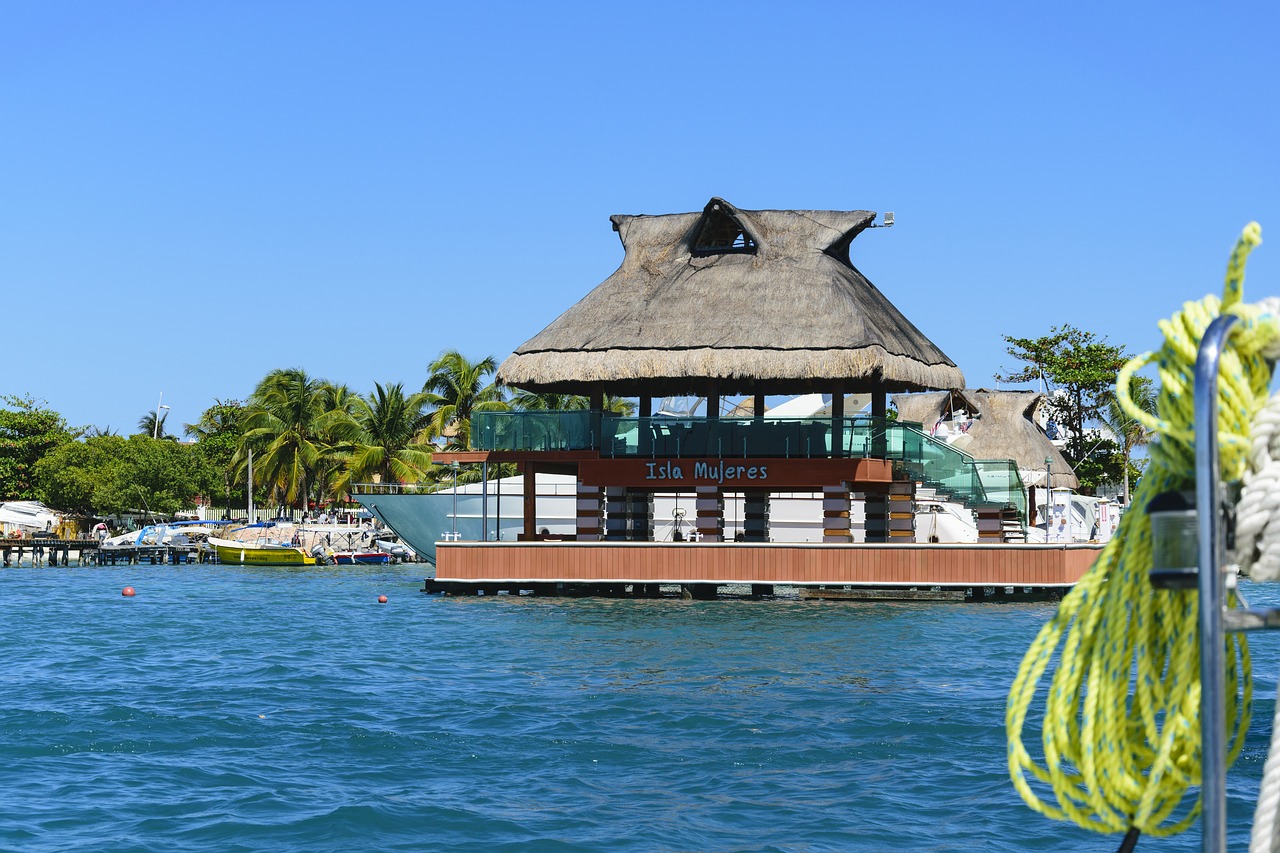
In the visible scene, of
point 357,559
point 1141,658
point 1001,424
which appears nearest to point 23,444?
point 357,559

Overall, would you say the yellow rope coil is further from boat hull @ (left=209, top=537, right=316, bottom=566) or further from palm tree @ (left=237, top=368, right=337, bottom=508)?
palm tree @ (left=237, top=368, right=337, bottom=508)

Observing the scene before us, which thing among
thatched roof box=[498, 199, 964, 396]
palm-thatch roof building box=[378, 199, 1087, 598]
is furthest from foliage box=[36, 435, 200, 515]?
thatched roof box=[498, 199, 964, 396]

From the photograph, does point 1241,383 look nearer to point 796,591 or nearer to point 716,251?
point 796,591

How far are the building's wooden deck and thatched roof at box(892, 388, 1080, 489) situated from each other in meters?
21.8

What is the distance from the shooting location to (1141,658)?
3.65 m

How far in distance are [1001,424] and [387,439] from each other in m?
30.2

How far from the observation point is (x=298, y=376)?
7600cm

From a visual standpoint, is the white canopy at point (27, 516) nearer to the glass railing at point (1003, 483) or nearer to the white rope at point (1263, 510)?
the glass railing at point (1003, 483)

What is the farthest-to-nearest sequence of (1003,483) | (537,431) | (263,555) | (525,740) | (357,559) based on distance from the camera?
(357,559) → (263,555) → (1003,483) → (537,431) → (525,740)

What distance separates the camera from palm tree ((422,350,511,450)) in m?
68.9

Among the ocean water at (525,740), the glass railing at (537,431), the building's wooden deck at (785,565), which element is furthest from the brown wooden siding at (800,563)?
the ocean water at (525,740)

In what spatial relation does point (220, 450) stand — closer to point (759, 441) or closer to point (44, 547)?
point (44, 547)

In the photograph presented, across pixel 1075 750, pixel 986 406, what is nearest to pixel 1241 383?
pixel 1075 750

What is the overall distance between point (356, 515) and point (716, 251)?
44577 mm
